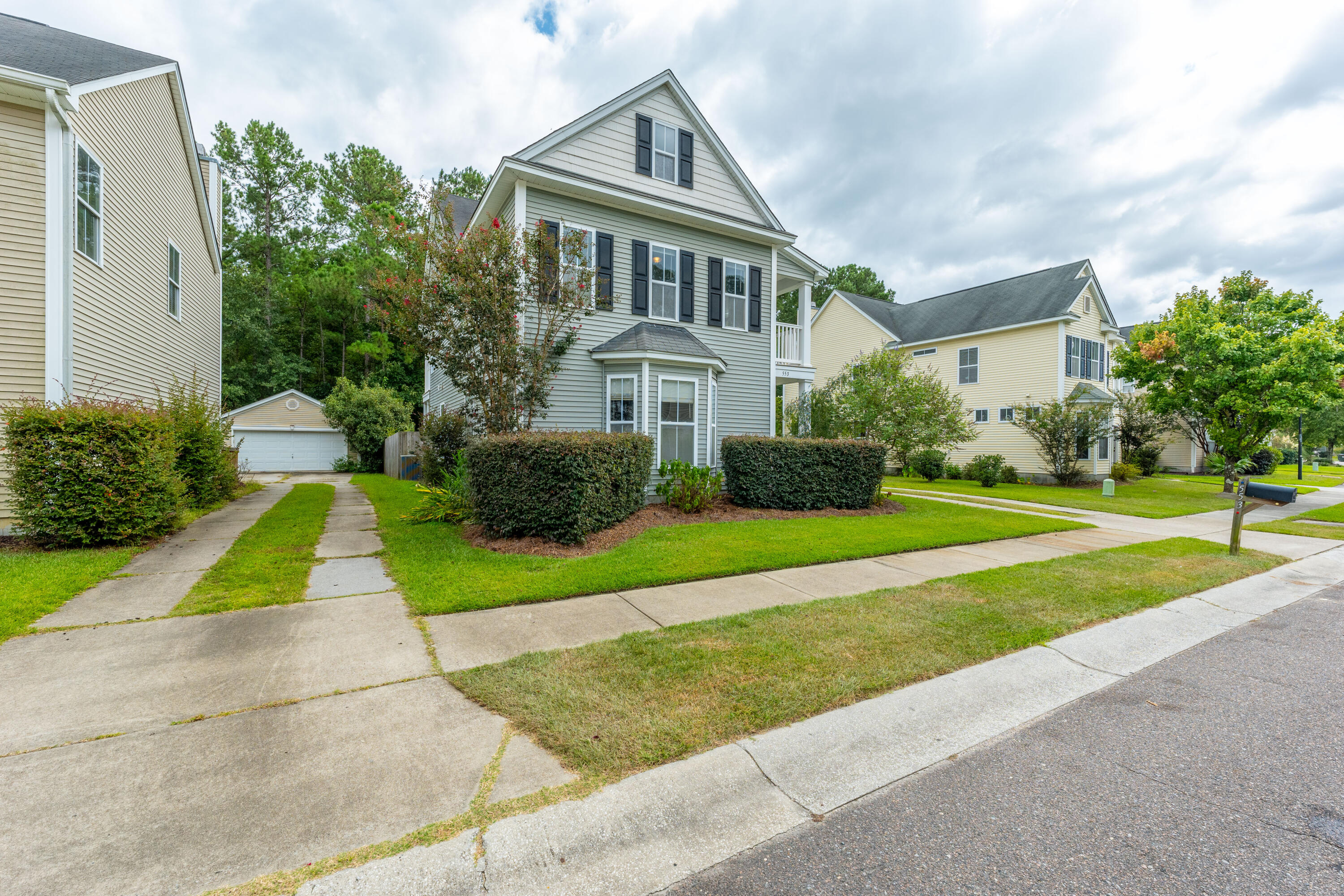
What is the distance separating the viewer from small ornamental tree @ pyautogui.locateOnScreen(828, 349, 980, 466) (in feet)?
46.8

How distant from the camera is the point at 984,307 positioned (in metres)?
23.5

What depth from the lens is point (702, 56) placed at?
43.3ft

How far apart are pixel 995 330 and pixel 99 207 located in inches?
1034

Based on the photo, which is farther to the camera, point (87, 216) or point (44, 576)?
point (87, 216)

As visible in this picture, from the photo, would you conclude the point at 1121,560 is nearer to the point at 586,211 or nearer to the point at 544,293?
the point at 544,293

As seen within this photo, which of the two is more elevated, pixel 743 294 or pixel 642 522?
pixel 743 294

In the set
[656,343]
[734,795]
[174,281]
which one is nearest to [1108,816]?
[734,795]

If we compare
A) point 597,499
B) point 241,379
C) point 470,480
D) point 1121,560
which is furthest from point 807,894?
point 241,379

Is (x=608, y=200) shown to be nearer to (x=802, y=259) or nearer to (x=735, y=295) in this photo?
(x=735, y=295)

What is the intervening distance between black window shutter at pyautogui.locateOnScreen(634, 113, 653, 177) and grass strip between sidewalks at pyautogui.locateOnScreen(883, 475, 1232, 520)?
1209 centimetres

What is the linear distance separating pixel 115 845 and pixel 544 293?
839 cm

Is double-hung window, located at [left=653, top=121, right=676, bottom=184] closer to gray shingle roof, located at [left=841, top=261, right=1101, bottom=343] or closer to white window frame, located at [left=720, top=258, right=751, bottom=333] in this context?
white window frame, located at [left=720, top=258, right=751, bottom=333]

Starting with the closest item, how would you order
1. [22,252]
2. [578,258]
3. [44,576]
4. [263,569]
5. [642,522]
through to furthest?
1. [44,576]
2. [263,569]
3. [22,252]
4. [642,522]
5. [578,258]

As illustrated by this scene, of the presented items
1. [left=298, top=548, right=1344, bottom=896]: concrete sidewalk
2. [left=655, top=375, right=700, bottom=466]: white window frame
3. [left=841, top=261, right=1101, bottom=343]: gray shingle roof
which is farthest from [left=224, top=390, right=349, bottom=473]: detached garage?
[left=298, top=548, right=1344, bottom=896]: concrete sidewalk
